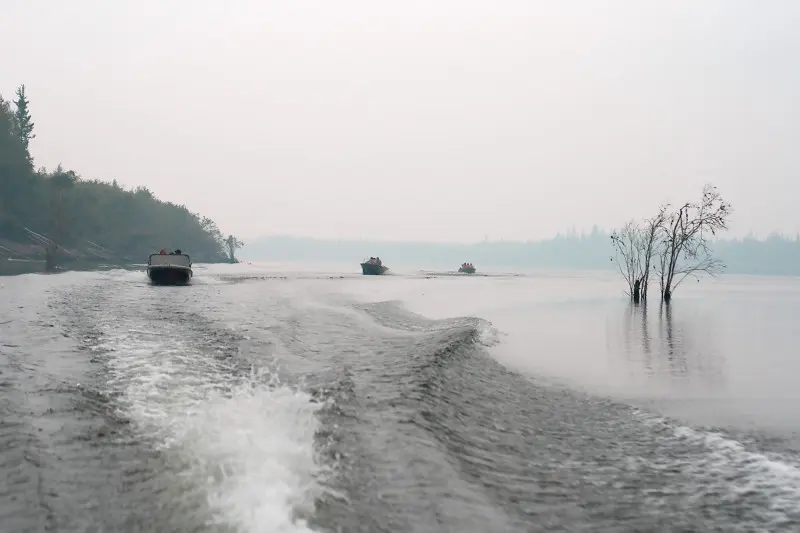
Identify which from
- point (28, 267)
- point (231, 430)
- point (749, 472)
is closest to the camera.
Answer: point (749, 472)

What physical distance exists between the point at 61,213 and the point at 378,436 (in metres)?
108

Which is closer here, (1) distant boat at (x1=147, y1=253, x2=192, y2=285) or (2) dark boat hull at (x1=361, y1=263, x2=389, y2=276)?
(1) distant boat at (x1=147, y1=253, x2=192, y2=285)

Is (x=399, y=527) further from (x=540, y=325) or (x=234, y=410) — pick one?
(x=540, y=325)

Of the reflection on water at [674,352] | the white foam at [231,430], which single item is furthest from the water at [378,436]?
the reflection on water at [674,352]

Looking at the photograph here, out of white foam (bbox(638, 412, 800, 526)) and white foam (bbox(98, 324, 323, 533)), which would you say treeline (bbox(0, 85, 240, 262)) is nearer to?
white foam (bbox(98, 324, 323, 533))

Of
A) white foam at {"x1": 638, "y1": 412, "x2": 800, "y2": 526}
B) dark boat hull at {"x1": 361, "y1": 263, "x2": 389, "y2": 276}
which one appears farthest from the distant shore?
white foam at {"x1": 638, "y1": 412, "x2": 800, "y2": 526}

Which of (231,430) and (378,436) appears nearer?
(378,436)

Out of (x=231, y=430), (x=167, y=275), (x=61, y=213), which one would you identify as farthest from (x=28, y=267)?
(x=231, y=430)

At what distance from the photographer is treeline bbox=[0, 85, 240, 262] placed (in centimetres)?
9006

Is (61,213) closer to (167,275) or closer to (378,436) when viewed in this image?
(167,275)

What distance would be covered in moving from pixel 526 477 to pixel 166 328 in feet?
48.3

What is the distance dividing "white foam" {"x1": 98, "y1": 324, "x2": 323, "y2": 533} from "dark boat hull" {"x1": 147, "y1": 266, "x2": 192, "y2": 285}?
1391 inches

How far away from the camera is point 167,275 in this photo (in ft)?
152

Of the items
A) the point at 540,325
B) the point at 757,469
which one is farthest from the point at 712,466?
the point at 540,325
